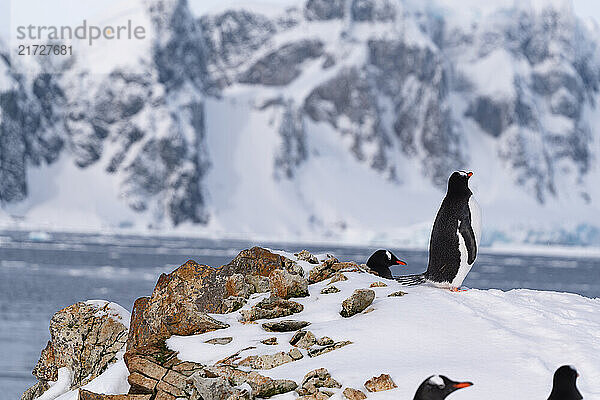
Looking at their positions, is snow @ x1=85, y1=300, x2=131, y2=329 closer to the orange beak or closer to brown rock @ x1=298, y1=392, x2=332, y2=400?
brown rock @ x1=298, y1=392, x2=332, y2=400

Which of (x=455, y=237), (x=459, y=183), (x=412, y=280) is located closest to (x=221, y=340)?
(x=412, y=280)

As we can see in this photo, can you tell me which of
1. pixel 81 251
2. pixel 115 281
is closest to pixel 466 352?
pixel 115 281

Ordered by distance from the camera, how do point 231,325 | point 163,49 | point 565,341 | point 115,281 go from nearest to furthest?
point 565,341, point 231,325, point 115,281, point 163,49

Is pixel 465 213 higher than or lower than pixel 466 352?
higher

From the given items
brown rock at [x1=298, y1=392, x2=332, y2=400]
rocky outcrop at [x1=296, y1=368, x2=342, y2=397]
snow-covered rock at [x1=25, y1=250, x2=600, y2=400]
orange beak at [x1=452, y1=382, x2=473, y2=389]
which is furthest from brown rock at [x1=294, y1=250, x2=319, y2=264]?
orange beak at [x1=452, y1=382, x2=473, y2=389]

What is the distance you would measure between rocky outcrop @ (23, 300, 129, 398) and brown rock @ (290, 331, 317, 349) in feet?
9.89

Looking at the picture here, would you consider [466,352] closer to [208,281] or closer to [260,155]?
[208,281]

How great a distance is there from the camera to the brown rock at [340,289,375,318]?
7.95m

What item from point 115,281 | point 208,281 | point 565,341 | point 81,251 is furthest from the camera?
point 81,251

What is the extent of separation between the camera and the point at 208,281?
354 inches

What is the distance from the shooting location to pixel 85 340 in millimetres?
9523

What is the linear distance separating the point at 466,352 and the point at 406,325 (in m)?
0.73

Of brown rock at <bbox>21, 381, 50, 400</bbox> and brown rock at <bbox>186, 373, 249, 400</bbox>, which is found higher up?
brown rock at <bbox>186, 373, 249, 400</bbox>

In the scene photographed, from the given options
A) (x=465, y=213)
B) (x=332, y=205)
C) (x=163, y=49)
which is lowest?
(x=332, y=205)
